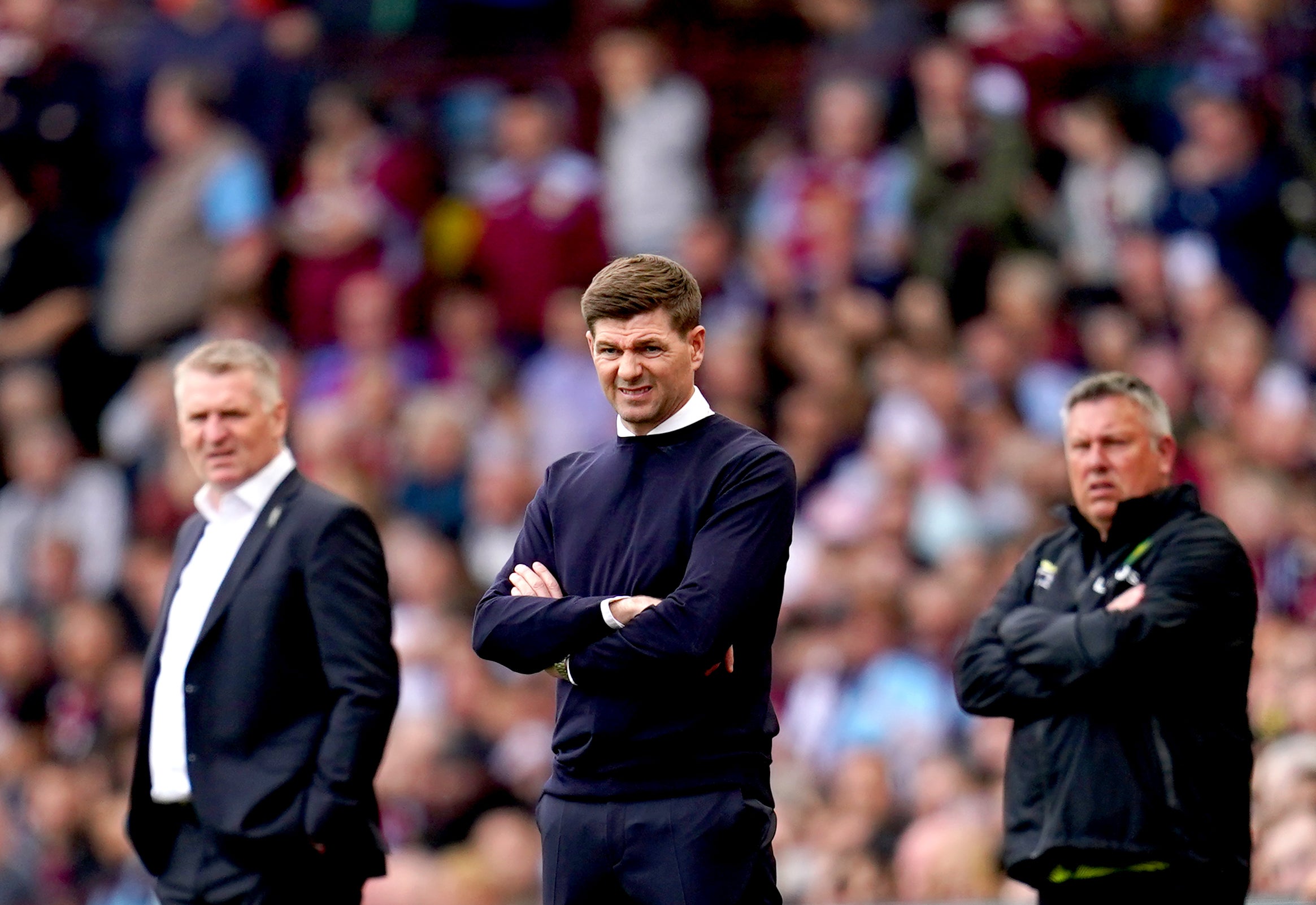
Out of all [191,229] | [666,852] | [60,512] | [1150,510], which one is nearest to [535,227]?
[191,229]

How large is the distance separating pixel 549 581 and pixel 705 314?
680cm

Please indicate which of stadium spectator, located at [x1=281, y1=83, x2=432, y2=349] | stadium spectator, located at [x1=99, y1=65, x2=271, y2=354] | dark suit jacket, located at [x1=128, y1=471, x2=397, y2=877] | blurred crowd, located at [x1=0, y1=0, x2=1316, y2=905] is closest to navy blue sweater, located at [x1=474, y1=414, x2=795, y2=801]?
dark suit jacket, located at [x1=128, y1=471, x2=397, y2=877]

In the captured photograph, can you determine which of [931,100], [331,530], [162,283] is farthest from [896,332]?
[331,530]

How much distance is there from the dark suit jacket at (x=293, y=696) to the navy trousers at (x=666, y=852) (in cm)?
91

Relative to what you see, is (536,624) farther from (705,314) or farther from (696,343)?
(705,314)

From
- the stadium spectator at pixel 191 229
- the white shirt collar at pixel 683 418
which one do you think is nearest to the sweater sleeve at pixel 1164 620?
the white shirt collar at pixel 683 418

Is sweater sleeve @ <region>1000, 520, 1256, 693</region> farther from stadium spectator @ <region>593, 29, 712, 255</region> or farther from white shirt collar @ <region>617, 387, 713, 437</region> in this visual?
stadium spectator @ <region>593, 29, 712, 255</region>

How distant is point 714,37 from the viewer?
13.1 m

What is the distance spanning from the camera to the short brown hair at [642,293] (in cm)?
449

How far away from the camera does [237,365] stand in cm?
555

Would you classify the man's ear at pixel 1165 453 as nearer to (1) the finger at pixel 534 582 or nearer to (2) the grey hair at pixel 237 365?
(1) the finger at pixel 534 582

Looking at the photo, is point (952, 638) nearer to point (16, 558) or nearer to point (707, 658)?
point (707, 658)

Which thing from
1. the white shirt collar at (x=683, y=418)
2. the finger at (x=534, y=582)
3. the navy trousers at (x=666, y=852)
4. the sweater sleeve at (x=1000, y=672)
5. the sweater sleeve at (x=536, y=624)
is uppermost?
the white shirt collar at (x=683, y=418)

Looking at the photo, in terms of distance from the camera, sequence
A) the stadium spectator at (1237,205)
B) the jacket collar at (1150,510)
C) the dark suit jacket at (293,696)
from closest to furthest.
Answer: the dark suit jacket at (293,696)
the jacket collar at (1150,510)
the stadium spectator at (1237,205)
